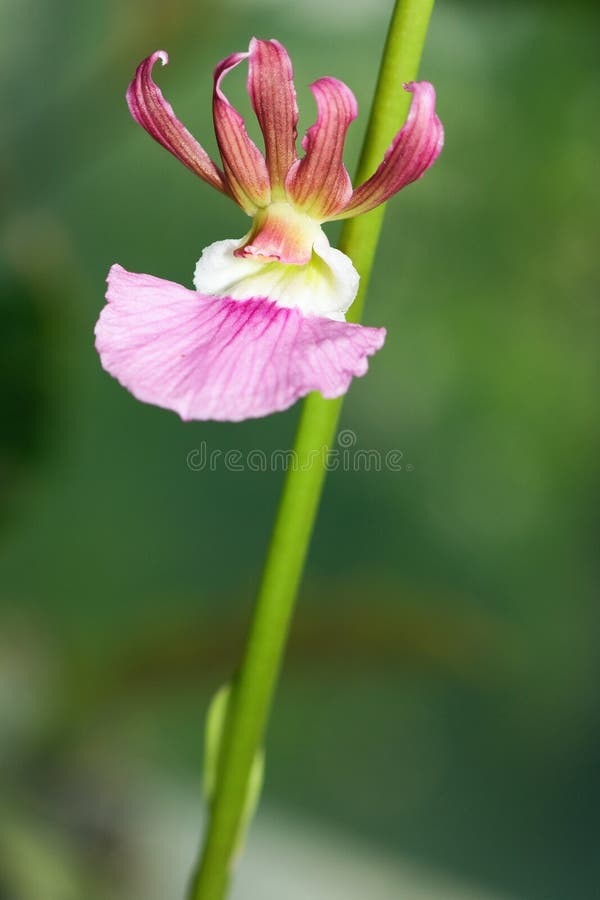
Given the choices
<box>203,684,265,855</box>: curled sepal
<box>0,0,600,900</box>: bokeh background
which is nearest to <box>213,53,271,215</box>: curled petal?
<box>203,684,265,855</box>: curled sepal

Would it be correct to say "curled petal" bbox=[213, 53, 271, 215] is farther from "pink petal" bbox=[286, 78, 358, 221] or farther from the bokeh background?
the bokeh background

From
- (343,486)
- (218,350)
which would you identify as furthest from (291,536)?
(343,486)

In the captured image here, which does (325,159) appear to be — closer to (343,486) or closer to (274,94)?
(274,94)

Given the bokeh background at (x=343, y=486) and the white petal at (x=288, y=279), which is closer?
the white petal at (x=288, y=279)

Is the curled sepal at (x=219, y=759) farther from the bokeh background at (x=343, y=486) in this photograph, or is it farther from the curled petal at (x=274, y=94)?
the bokeh background at (x=343, y=486)

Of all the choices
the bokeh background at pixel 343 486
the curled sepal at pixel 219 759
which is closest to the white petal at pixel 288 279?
the curled sepal at pixel 219 759
